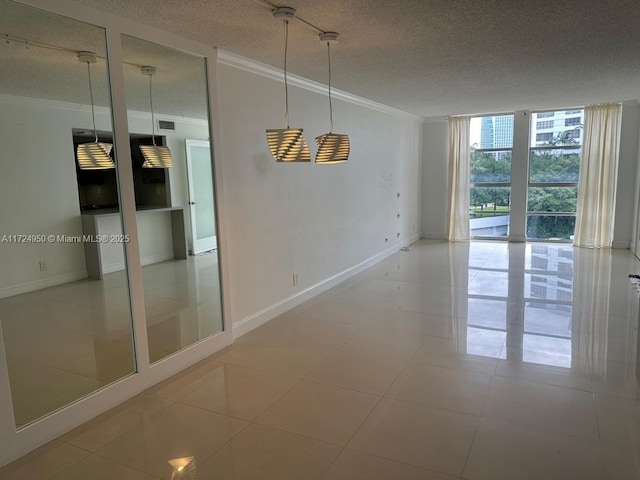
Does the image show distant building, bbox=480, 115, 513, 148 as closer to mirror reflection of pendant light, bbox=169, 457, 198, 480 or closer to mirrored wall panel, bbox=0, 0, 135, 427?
mirrored wall panel, bbox=0, 0, 135, 427

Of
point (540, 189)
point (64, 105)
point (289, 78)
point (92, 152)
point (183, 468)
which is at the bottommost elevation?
point (183, 468)

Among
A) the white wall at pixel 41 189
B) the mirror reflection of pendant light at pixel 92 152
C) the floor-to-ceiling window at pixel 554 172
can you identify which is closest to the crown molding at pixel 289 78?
the white wall at pixel 41 189

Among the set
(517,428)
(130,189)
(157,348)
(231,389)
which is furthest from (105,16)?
(517,428)

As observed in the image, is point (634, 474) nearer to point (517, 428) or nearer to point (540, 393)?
point (517, 428)

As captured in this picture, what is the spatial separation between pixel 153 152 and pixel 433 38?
89.8 inches

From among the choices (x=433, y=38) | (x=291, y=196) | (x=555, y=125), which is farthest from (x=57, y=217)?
(x=555, y=125)

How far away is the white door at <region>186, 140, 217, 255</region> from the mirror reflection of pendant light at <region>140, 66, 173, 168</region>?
6.8 inches

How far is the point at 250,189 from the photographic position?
4113 millimetres

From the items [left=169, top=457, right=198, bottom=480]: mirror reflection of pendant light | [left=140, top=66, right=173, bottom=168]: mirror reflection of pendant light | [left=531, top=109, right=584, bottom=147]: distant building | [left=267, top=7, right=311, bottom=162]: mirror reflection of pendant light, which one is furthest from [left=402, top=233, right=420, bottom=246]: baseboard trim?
[left=169, top=457, right=198, bottom=480]: mirror reflection of pendant light

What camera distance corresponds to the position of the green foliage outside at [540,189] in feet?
26.6

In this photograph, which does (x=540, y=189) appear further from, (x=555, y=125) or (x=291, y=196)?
(x=291, y=196)

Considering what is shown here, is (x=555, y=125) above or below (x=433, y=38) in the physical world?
below

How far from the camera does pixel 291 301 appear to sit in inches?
190

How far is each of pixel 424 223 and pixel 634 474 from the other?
7452 millimetres
